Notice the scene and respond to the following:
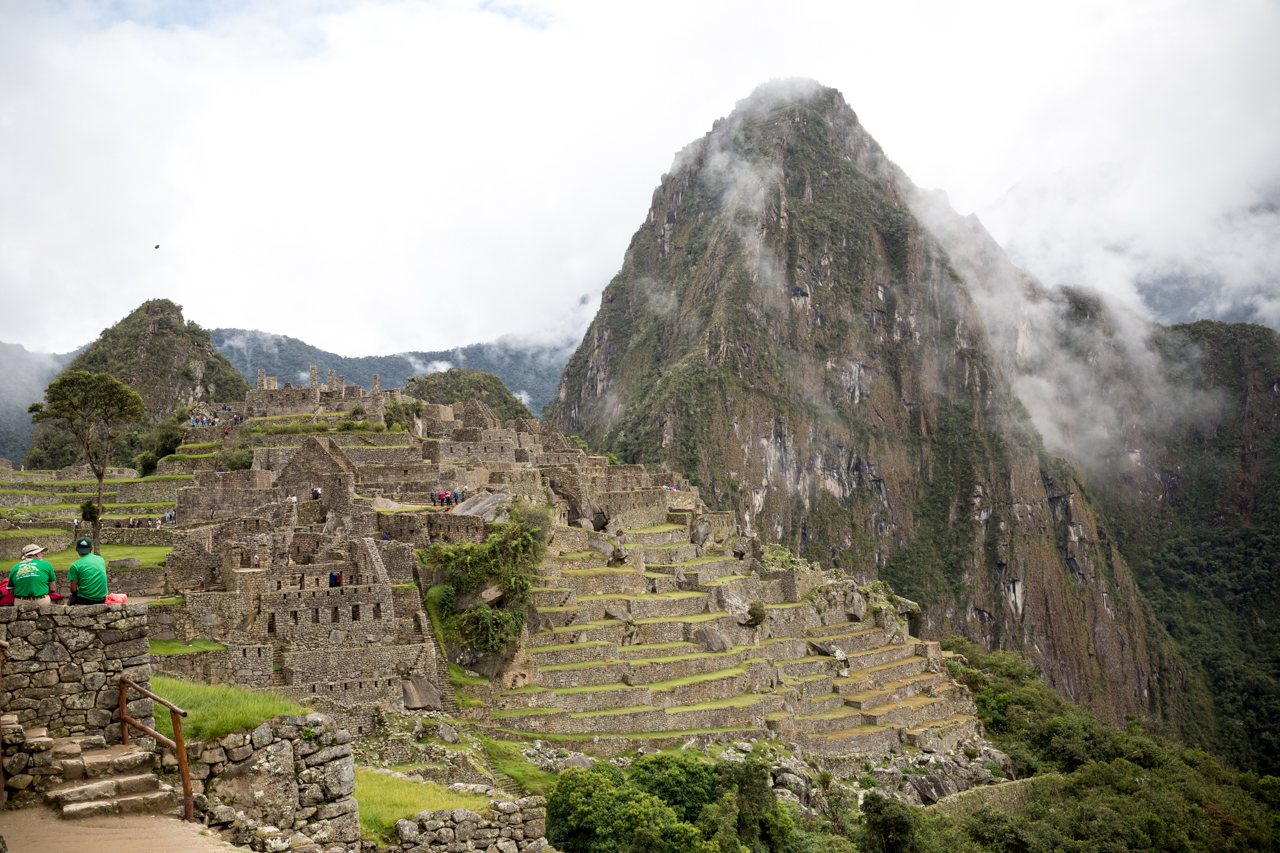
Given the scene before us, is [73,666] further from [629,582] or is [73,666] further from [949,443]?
[949,443]

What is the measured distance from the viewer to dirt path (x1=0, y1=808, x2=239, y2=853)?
7.22 m

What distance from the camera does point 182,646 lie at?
1973 centimetres

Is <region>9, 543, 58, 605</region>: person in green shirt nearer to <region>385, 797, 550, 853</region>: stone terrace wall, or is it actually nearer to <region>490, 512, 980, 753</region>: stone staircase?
<region>385, 797, 550, 853</region>: stone terrace wall

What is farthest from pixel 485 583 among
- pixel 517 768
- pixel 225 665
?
pixel 225 665

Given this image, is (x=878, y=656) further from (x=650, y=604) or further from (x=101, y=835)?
(x=101, y=835)

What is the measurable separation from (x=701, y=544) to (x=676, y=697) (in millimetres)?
14200

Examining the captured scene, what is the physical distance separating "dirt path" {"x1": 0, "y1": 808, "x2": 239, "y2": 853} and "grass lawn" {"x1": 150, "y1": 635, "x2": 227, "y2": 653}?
12.3m

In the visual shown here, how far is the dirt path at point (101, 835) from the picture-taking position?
23.7 ft

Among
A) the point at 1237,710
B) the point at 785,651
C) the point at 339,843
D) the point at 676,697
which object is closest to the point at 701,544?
the point at 785,651

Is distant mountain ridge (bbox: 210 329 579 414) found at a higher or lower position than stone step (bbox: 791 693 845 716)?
higher

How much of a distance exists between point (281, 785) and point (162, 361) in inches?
3270

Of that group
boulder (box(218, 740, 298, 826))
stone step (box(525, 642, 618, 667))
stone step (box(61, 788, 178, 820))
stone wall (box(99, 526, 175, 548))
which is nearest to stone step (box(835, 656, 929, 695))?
stone step (box(525, 642, 618, 667))

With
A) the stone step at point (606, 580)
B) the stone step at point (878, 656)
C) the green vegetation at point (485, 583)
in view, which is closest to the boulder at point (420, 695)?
the green vegetation at point (485, 583)

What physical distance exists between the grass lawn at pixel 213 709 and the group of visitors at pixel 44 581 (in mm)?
1694
